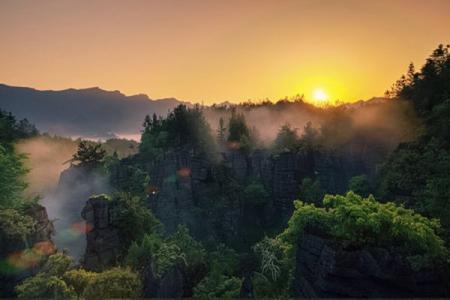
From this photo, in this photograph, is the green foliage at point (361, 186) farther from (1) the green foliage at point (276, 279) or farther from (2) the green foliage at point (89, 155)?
(2) the green foliage at point (89, 155)

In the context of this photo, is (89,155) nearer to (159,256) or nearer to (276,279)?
(159,256)

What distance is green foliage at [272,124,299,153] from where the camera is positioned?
6706cm

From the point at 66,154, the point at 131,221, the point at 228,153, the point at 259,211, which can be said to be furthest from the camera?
the point at 66,154

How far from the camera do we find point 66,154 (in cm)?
19538

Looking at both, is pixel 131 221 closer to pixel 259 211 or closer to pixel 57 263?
pixel 57 263

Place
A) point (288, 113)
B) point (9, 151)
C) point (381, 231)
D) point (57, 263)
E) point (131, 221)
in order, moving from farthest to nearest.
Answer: point (288, 113) → point (9, 151) → point (131, 221) → point (57, 263) → point (381, 231)

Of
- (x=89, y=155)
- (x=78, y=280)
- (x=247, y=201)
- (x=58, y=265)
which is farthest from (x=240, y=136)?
(x=78, y=280)

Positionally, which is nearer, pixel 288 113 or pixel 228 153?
pixel 228 153

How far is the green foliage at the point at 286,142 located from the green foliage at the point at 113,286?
45.1 metres

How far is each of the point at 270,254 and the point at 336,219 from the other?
21.2 feet

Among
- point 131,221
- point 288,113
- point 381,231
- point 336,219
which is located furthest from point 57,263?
point 288,113

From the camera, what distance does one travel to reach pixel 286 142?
227ft

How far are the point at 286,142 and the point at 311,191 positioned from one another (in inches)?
513

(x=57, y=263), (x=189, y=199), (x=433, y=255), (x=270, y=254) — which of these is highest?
(x=433, y=255)
